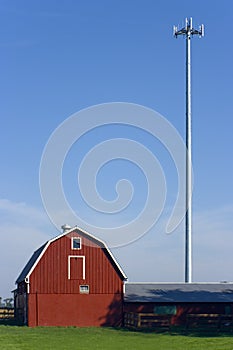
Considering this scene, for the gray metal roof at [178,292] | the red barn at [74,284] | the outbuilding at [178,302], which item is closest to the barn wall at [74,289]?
the red barn at [74,284]

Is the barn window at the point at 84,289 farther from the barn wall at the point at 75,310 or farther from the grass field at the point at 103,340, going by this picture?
the grass field at the point at 103,340

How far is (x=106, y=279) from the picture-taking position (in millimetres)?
50812

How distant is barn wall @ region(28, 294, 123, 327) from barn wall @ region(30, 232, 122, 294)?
43cm

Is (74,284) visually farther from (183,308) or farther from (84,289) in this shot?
(183,308)

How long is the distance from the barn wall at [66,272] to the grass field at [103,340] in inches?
232

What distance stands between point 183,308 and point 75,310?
7427 millimetres

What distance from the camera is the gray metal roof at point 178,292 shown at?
49750 millimetres

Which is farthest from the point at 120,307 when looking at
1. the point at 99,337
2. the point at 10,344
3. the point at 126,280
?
the point at 10,344

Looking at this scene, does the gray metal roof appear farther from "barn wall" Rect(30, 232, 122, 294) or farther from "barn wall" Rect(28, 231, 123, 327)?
"barn wall" Rect(30, 232, 122, 294)

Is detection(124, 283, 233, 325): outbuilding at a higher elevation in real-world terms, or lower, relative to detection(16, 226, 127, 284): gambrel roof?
lower

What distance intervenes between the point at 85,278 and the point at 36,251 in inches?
253

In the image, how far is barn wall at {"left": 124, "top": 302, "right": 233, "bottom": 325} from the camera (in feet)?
161

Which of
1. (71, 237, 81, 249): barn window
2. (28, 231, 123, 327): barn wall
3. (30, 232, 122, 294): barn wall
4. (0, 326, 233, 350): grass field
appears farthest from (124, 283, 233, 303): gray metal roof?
(0, 326, 233, 350): grass field

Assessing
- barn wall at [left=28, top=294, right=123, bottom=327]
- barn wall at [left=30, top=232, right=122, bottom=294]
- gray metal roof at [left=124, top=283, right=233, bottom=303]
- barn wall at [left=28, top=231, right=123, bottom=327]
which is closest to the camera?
barn wall at [left=28, top=294, right=123, bottom=327]
